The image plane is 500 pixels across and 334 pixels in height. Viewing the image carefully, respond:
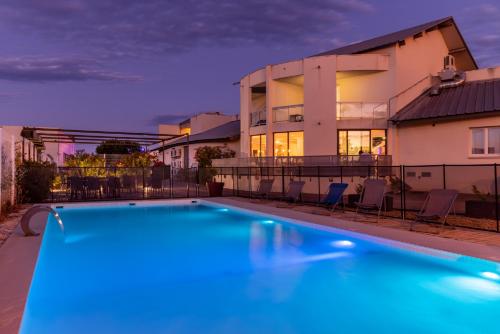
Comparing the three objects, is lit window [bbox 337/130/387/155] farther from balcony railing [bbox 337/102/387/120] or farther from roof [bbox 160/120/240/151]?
roof [bbox 160/120/240/151]

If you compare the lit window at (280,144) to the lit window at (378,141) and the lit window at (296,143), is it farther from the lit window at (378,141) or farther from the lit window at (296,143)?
the lit window at (378,141)

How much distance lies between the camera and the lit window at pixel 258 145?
87.9 ft

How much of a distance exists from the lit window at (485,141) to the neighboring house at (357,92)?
3916 mm

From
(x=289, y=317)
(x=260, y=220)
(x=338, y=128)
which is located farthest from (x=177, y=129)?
(x=289, y=317)

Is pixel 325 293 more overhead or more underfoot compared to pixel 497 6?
more underfoot

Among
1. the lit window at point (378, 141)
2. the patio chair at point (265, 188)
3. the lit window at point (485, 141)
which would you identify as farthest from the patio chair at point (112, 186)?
the lit window at point (485, 141)

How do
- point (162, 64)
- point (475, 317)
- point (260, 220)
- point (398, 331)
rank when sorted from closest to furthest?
point (398, 331) → point (475, 317) → point (260, 220) → point (162, 64)

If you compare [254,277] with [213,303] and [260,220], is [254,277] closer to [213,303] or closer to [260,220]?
[213,303]

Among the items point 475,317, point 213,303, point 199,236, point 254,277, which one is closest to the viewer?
point 475,317

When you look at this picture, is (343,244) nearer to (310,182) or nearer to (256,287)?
(256,287)

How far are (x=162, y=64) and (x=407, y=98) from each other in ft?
111

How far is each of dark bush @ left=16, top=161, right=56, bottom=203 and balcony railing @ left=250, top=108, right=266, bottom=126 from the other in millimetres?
12930

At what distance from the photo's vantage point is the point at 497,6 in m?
56.6

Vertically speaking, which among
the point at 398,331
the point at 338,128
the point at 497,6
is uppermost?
the point at 497,6
